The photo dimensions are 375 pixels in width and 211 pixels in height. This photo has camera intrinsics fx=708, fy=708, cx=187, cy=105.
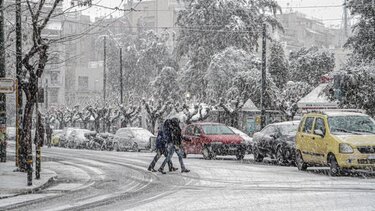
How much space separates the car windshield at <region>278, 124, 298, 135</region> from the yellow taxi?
12.3 feet

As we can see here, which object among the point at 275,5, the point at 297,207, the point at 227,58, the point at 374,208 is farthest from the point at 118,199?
the point at 275,5

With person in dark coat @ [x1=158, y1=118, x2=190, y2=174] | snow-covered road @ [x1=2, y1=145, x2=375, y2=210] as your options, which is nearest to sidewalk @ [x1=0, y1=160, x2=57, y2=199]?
snow-covered road @ [x1=2, y1=145, x2=375, y2=210]

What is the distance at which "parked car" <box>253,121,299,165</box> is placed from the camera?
2298 centimetres

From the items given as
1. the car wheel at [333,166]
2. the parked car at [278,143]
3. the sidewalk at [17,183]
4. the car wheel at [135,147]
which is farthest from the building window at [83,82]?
the car wheel at [333,166]

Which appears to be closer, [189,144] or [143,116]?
[189,144]

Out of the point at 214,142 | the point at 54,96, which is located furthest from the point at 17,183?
the point at 54,96

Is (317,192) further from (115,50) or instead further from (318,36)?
(318,36)

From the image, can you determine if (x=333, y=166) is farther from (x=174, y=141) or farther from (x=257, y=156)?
(x=257, y=156)

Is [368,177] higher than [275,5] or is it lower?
lower

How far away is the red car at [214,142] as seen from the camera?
26938 mm

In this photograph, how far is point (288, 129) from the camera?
24.3 meters

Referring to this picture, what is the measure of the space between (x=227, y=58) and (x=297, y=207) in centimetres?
4163

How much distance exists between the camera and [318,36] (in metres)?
119

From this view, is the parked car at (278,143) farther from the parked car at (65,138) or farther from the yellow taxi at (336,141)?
the parked car at (65,138)
